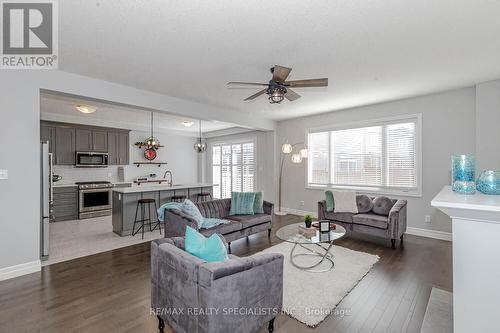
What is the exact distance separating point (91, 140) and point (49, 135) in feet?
2.96

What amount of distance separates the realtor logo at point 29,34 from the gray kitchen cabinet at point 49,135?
352 cm

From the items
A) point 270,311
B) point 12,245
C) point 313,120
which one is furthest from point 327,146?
point 12,245

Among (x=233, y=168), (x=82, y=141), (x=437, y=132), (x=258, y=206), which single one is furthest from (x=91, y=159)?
(x=437, y=132)

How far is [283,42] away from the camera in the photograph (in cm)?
264

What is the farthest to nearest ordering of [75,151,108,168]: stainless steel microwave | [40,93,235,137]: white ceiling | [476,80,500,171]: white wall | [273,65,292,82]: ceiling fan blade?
[75,151,108,168]: stainless steel microwave
[40,93,235,137]: white ceiling
[476,80,500,171]: white wall
[273,65,292,82]: ceiling fan blade

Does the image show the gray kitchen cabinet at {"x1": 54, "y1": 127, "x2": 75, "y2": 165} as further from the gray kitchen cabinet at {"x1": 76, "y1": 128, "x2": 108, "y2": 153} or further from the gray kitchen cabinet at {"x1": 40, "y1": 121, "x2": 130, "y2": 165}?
the gray kitchen cabinet at {"x1": 76, "y1": 128, "x2": 108, "y2": 153}

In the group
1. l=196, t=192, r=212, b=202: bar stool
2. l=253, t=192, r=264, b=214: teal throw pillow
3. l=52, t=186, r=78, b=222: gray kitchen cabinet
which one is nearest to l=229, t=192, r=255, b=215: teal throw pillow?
l=253, t=192, r=264, b=214: teal throw pillow

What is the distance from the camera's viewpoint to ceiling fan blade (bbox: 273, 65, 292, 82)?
100 inches

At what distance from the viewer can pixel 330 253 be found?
3762 mm

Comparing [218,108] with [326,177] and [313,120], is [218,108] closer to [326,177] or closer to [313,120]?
[313,120]

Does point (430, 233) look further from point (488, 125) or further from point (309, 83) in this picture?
point (309, 83)

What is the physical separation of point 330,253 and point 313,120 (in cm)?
366

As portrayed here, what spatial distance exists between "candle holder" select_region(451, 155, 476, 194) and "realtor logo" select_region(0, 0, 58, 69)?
340cm

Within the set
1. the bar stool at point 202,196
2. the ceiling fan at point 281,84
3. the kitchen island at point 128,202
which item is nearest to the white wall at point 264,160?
the bar stool at point 202,196
